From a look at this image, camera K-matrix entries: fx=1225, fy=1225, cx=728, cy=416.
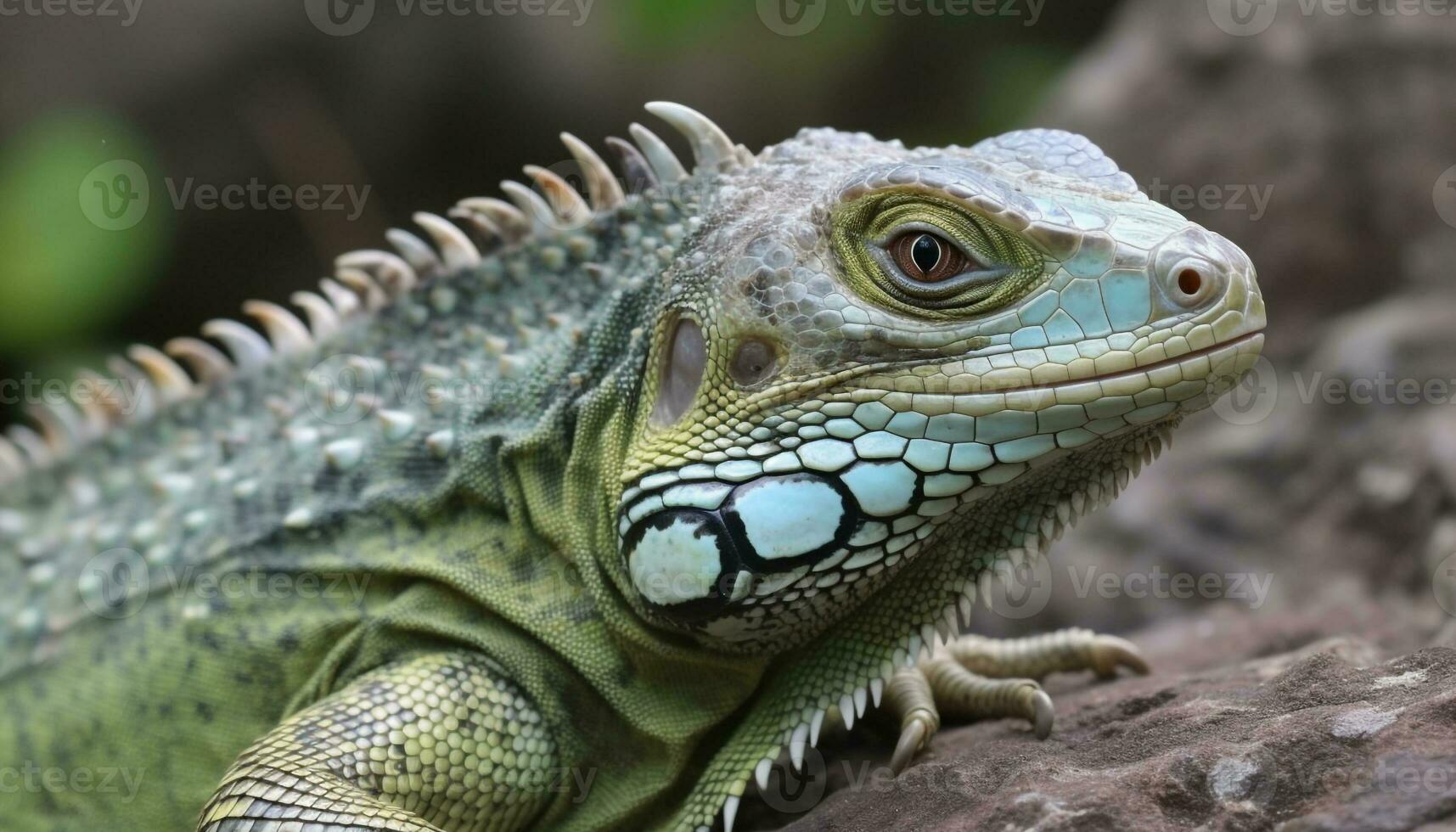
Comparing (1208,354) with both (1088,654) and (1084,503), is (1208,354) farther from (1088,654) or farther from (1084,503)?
(1088,654)

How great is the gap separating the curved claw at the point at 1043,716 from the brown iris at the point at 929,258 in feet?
5.56

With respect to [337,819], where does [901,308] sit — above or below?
above

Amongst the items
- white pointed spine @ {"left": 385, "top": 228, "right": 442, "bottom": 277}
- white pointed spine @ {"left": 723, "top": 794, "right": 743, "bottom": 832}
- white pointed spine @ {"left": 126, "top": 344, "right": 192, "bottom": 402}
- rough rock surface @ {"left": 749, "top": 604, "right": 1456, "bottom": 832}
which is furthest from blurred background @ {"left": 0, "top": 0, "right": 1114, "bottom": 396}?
white pointed spine @ {"left": 723, "top": 794, "right": 743, "bottom": 832}

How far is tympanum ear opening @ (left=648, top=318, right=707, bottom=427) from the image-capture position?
428 cm

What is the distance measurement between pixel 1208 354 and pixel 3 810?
208 inches

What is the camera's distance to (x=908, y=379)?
12.8ft

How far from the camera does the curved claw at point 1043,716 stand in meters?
4.50

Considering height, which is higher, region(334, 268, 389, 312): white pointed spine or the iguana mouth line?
region(334, 268, 389, 312): white pointed spine

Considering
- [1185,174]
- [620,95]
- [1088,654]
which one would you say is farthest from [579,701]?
[620,95]

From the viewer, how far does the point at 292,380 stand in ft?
19.0

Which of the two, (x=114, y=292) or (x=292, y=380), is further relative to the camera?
(x=114, y=292)

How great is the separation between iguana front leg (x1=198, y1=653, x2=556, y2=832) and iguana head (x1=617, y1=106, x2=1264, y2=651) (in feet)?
2.40

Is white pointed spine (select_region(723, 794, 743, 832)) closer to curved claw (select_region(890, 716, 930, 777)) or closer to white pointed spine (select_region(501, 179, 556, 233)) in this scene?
curved claw (select_region(890, 716, 930, 777))

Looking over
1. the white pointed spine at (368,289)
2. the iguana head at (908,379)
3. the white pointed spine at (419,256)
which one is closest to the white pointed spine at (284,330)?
the white pointed spine at (368,289)
